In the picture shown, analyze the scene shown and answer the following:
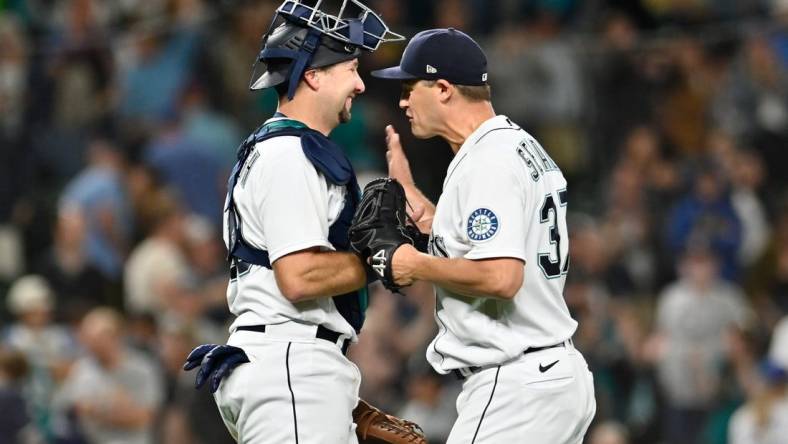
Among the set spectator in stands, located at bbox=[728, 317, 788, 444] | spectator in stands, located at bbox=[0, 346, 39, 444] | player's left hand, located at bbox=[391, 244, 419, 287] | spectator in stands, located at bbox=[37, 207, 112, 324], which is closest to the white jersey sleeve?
player's left hand, located at bbox=[391, 244, 419, 287]

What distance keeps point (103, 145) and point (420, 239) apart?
6.83 meters

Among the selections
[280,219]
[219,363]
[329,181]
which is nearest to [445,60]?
[329,181]

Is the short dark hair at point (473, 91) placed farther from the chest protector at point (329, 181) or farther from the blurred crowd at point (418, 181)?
the blurred crowd at point (418, 181)

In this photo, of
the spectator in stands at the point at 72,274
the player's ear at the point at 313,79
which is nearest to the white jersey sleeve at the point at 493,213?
the player's ear at the point at 313,79

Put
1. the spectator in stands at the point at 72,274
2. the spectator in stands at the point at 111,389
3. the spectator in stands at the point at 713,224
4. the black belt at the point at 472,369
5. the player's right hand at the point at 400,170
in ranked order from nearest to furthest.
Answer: the black belt at the point at 472,369
the player's right hand at the point at 400,170
the spectator in stands at the point at 111,389
the spectator in stands at the point at 72,274
the spectator in stands at the point at 713,224

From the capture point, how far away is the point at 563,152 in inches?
484

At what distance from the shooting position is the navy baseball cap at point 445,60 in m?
5.74

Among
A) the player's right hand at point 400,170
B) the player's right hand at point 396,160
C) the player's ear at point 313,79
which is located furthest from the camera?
the player's right hand at point 396,160

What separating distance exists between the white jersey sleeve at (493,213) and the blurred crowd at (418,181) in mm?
5952

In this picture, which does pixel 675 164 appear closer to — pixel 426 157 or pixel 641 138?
pixel 641 138

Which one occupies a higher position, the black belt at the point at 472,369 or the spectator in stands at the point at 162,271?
the black belt at the point at 472,369

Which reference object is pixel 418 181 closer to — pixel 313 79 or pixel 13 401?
pixel 13 401

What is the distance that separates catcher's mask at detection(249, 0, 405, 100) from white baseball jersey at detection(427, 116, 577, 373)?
25.0 inches

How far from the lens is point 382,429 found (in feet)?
19.7
